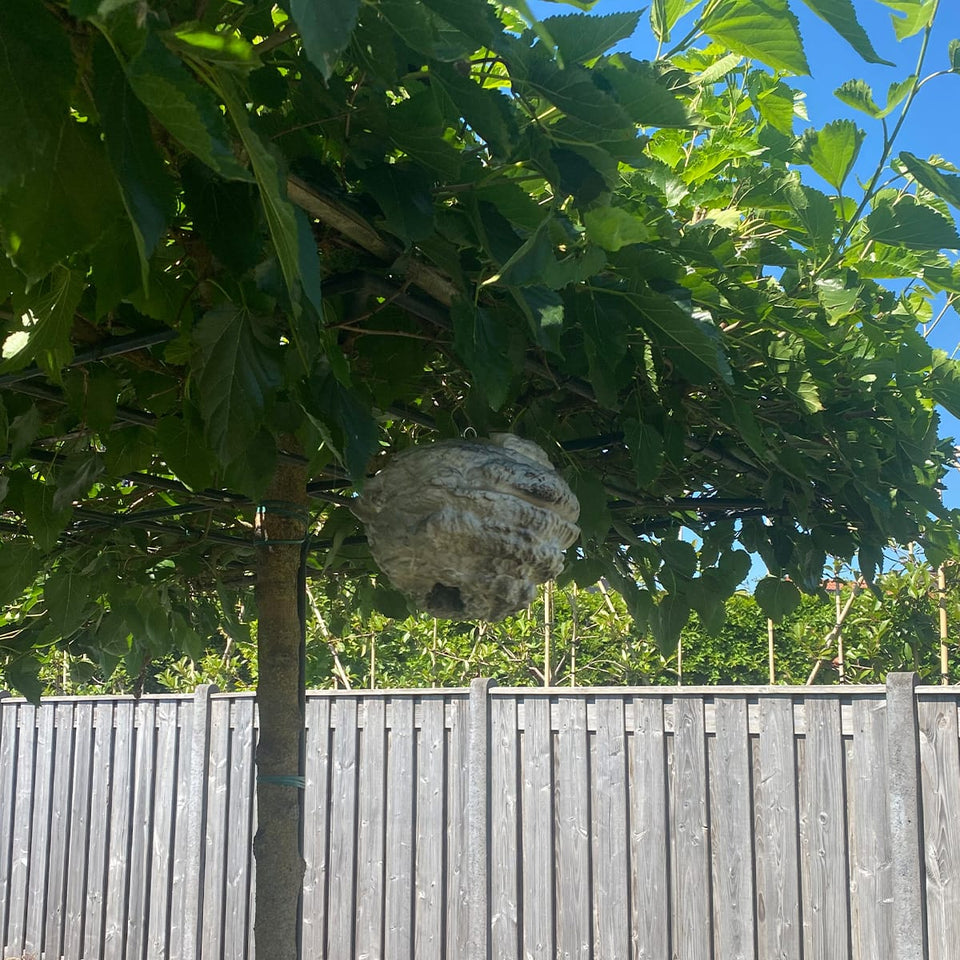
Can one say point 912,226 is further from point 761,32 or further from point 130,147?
point 130,147

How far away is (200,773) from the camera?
6113mm

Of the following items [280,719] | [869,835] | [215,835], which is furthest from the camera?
[215,835]

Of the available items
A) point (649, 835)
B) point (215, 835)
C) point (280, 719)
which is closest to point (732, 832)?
Result: point (649, 835)

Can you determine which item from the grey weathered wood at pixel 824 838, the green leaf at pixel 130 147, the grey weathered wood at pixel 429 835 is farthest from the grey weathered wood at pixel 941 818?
the green leaf at pixel 130 147

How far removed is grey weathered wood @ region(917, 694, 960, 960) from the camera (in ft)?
13.4

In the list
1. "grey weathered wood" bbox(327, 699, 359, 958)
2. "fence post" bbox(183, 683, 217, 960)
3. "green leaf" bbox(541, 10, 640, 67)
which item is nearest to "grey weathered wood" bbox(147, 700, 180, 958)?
"fence post" bbox(183, 683, 217, 960)

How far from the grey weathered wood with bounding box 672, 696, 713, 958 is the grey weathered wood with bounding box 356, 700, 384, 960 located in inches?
57.6

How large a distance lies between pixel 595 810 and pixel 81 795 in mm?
3521

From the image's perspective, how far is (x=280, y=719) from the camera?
6.59ft

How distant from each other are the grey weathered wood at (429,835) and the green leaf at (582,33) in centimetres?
468

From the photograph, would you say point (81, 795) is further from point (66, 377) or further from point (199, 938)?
point (66, 377)

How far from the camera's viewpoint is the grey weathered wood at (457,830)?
5.12m

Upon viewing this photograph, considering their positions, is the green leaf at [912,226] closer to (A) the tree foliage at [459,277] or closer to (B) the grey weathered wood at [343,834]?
(A) the tree foliage at [459,277]

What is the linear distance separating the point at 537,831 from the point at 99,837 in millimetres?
3053
